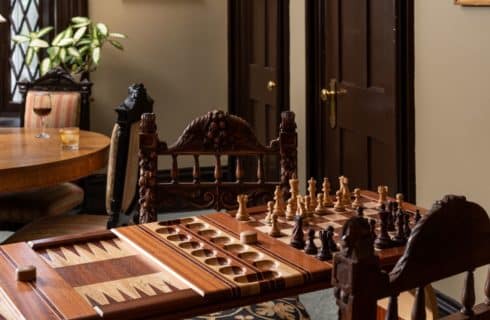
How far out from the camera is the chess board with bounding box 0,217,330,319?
5.01 ft

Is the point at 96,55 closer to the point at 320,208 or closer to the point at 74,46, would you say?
the point at 74,46

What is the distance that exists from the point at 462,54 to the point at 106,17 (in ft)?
10.1

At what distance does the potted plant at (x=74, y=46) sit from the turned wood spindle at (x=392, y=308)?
13.3ft

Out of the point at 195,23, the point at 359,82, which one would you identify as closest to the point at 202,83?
the point at 195,23

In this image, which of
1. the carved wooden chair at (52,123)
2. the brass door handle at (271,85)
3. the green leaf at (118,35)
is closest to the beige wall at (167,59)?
the green leaf at (118,35)

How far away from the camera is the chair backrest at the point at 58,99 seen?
4.32 meters

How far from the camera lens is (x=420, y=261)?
1.28 m

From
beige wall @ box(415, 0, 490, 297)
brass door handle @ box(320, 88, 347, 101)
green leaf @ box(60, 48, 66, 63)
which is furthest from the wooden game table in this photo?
green leaf @ box(60, 48, 66, 63)

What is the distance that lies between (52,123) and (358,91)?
162 cm

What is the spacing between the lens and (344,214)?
2.18m

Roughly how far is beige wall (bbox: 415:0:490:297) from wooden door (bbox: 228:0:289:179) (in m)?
1.57

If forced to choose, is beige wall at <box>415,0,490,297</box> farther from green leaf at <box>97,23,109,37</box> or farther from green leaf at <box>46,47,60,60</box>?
green leaf at <box>46,47,60,60</box>

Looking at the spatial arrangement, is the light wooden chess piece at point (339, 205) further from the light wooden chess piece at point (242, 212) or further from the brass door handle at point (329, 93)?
the brass door handle at point (329, 93)

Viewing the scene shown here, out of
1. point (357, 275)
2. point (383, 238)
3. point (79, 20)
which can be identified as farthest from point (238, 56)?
point (357, 275)
